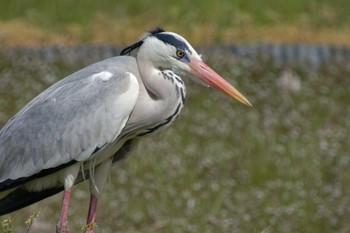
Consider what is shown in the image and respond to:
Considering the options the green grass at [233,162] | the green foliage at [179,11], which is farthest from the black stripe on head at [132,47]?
the green foliage at [179,11]

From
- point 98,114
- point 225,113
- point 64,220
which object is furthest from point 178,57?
point 225,113

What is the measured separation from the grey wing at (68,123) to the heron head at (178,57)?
19 centimetres

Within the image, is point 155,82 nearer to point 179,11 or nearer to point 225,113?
point 225,113

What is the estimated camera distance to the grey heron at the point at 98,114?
7.81 metres

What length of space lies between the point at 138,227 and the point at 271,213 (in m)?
1.03

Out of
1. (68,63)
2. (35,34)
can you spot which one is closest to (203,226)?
(68,63)

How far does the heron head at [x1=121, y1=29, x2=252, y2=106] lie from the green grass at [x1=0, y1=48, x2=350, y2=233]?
1.78 meters

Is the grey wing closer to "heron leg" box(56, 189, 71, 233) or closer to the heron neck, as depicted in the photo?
the heron neck

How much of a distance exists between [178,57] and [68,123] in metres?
0.74

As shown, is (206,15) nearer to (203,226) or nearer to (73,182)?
(203,226)

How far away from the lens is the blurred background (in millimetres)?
10562

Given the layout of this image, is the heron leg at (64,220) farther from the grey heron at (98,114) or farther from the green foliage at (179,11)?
the green foliage at (179,11)

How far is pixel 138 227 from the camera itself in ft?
34.1

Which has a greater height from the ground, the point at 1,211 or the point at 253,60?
the point at 1,211
